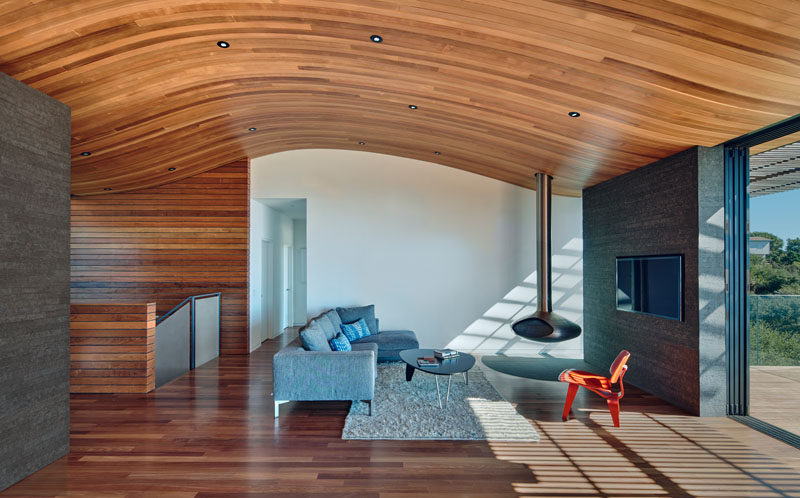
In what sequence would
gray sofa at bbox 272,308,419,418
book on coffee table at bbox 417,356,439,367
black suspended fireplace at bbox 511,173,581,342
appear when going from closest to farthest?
gray sofa at bbox 272,308,419,418 < book on coffee table at bbox 417,356,439,367 < black suspended fireplace at bbox 511,173,581,342

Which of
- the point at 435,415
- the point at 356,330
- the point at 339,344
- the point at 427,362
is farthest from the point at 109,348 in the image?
the point at 435,415

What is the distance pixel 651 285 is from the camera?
15.8 ft

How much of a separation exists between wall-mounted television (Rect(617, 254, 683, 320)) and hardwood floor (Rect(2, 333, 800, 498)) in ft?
3.39

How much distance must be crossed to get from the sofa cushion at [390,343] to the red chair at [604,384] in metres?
2.41

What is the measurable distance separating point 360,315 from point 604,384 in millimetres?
3627

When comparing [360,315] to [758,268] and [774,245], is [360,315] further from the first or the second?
[774,245]

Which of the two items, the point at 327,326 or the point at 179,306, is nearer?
the point at 327,326

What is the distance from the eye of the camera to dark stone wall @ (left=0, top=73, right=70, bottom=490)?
2766mm

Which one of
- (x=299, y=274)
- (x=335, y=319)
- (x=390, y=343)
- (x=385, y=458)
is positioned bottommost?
(x=385, y=458)

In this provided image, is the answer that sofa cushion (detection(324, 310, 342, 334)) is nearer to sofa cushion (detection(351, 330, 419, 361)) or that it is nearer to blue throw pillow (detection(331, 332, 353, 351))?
sofa cushion (detection(351, 330, 419, 361))

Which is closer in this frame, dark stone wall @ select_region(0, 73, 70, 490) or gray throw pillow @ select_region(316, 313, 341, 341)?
dark stone wall @ select_region(0, 73, 70, 490)

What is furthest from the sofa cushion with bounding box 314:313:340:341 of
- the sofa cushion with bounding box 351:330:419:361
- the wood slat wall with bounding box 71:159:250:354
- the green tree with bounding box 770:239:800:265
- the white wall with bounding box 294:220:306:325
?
the white wall with bounding box 294:220:306:325

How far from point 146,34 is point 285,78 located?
130 cm

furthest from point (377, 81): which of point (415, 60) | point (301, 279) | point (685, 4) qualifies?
point (301, 279)
